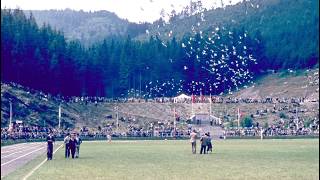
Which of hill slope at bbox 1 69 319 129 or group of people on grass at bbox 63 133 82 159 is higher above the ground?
hill slope at bbox 1 69 319 129

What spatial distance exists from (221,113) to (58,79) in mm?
34552

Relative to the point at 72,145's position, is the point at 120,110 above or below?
above

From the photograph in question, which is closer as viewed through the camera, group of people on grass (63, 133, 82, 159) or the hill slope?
group of people on grass (63, 133, 82, 159)

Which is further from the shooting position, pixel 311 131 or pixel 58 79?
pixel 58 79

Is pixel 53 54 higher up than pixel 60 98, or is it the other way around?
pixel 53 54

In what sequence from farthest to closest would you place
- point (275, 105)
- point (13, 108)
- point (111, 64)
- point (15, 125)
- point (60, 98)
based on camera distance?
point (111, 64)
point (275, 105)
point (60, 98)
point (13, 108)
point (15, 125)

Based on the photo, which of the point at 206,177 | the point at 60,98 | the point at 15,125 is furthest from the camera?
the point at 60,98

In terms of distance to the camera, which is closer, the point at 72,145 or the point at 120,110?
the point at 72,145

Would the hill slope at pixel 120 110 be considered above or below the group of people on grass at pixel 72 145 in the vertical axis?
above

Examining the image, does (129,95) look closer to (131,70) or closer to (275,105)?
(131,70)

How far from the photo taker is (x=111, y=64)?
185 meters

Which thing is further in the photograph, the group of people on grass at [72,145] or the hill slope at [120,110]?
the hill slope at [120,110]

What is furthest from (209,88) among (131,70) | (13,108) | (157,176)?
(157,176)

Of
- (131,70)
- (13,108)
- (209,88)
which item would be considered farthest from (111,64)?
(13,108)
